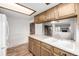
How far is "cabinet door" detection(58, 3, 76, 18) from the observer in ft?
5.20

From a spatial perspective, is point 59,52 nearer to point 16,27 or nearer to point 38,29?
point 16,27

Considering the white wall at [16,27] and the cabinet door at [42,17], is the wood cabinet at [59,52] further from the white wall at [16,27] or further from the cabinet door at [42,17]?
the cabinet door at [42,17]

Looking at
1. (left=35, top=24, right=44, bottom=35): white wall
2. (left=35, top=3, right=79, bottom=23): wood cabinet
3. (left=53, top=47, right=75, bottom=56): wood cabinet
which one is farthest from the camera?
(left=35, top=24, right=44, bottom=35): white wall

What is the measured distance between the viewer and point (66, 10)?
174 cm

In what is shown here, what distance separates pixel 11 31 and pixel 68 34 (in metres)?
1.32

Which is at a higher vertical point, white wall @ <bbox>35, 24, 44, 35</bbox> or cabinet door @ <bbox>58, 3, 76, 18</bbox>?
cabinet door @ <bbox>58, 3, 76, 18</bbox>

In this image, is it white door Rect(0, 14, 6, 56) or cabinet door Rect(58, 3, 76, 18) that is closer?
cabinet door Rect(58, 3, 76, 18)

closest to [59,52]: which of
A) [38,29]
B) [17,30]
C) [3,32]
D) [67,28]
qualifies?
[67,28]

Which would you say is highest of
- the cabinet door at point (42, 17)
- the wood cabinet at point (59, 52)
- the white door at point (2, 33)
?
the cabinet door at point (42, 17)

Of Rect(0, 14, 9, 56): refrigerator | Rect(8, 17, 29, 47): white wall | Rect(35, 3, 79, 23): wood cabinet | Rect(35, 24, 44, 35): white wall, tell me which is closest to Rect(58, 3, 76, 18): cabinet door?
Rect(35, 3, 79, 23): wood cabinet

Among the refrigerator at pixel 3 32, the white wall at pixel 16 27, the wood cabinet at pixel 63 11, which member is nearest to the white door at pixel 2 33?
the refrigerator at pixel 3 32

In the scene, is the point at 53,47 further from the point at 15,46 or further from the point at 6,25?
the point at 6,25

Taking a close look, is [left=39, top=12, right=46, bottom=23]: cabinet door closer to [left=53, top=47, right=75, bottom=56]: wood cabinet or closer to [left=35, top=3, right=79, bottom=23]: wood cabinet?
[left=35, top=3, right=79, bottom=23]: wood cabinet

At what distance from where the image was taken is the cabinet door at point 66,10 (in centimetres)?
158
